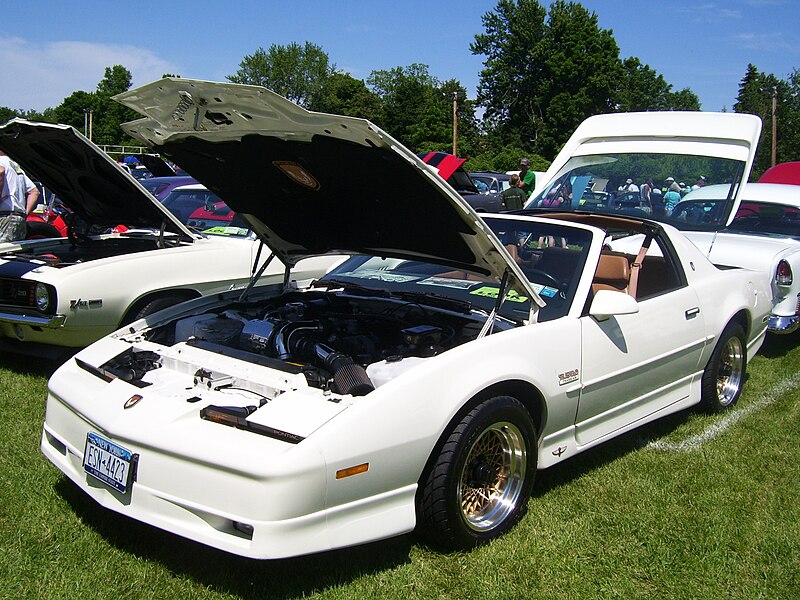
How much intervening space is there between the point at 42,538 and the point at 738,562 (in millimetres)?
2964

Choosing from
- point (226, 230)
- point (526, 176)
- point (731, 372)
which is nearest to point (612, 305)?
point (731, 372)

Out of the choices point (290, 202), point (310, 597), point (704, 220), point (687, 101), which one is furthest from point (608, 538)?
point (687, 101)

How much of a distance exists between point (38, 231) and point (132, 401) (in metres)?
5.26

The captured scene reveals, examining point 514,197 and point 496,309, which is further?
point 514,197

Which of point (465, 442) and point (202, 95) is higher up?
point (202, 95)

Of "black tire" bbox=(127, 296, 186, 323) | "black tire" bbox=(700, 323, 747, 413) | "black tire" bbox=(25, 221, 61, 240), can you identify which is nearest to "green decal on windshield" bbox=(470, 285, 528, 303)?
"black tire" bbox=(700, 323, 747, 413)

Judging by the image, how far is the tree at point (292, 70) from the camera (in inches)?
3708

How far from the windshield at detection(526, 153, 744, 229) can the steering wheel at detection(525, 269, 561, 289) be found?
2.85 meters

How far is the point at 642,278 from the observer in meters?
4.38

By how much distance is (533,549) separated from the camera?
3197 millimetres

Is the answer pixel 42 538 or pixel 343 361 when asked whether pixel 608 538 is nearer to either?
pixel 343 361

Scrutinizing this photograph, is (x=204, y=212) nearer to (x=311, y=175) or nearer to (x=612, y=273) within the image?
(x=311, y=175)

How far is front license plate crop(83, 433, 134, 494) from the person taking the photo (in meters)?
2.76

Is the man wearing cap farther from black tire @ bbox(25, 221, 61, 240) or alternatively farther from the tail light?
black tire @ bbox(25, 221, 61, 240)
